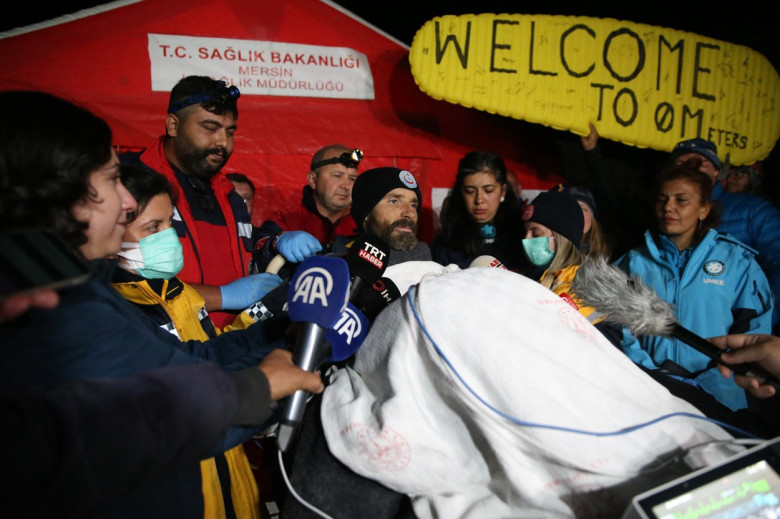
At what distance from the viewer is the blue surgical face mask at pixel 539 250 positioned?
7.54 feet

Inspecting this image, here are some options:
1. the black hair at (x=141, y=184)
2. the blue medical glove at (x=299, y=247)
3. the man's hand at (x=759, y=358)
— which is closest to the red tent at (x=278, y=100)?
the blue medical glove at (x=299, y=247)

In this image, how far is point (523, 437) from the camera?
96cm

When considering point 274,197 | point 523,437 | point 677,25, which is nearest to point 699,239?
point 523,437

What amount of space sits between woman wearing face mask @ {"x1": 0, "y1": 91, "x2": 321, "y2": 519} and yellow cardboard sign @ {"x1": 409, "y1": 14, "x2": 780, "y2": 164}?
9.69ft

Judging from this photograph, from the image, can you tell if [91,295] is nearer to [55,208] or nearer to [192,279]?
[55,208]

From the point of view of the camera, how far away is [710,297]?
7.41 feet

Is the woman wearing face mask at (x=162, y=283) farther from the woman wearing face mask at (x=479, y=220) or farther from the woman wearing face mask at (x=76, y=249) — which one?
the woman wearing face mask at (x=479, y=220)

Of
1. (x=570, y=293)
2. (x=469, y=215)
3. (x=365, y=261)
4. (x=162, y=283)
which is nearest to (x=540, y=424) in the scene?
(x=365, y=261)

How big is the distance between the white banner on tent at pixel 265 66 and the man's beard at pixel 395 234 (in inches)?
83.1

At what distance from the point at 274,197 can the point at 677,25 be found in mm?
5213

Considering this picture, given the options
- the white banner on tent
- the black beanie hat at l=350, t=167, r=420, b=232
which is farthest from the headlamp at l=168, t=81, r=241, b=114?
the white banner on tent

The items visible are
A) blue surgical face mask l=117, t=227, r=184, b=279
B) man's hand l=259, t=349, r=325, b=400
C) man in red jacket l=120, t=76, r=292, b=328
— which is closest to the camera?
man's hand l=259, t=349, r=325, b=400

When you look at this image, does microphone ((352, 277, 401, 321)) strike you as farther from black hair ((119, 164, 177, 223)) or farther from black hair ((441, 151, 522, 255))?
black hair ((441, 151, 522, 255))

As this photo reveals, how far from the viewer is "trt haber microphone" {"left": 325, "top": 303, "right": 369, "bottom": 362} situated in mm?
1212
